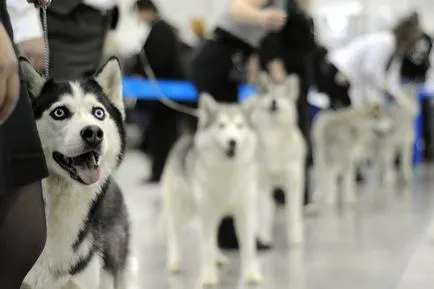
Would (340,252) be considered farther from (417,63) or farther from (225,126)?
(417,63)

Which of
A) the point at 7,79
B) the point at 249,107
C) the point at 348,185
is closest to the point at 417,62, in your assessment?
the point at 348,185

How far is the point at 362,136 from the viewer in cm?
599

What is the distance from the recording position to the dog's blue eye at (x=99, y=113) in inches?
70.7

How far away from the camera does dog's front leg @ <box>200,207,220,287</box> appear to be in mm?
3230

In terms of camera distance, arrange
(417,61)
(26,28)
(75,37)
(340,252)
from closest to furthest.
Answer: (26,28) → (75,37) → (340,252) → (417,61)

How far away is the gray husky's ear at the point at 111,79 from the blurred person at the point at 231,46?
179 centimetres

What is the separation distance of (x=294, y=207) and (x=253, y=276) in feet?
3.43

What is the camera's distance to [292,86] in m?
4.41

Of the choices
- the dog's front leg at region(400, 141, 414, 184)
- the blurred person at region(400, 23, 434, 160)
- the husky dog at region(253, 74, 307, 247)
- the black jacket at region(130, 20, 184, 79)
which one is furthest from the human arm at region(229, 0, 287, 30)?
the dog's front leg at region(400, 141, 414, 184)

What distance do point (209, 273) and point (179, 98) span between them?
133 inches

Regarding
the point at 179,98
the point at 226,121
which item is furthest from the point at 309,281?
the point at 179,98

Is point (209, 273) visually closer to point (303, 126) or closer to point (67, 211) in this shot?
point (67, 211)

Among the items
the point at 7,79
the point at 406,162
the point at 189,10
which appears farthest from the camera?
the point at 189,10

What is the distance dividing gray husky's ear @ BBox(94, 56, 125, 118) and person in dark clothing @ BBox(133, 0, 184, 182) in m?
4.50
